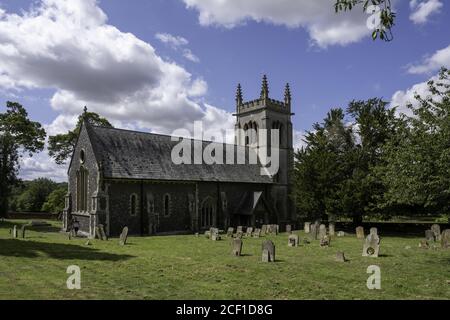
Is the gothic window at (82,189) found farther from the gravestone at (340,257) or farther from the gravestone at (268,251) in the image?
the gravestone at (340,257)

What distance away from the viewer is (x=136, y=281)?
36.6 feet

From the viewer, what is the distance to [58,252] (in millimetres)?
17219

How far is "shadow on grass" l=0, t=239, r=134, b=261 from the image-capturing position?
15797 millimetres

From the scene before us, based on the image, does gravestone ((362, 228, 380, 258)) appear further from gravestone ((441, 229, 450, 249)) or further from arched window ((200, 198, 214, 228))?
arched window ((200, 198, 214, 228))

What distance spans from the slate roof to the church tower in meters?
6.78

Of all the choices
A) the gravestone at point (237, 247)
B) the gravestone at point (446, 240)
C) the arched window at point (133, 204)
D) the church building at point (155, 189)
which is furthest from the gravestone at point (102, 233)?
the gravestone at point (446, 240)

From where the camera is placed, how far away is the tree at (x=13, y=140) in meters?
36.1

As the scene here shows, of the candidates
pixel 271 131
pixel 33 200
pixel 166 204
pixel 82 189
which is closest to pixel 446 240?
pixel 166 204

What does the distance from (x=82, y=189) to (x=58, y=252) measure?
529 inches

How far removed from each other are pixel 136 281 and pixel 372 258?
10582 millimetres
